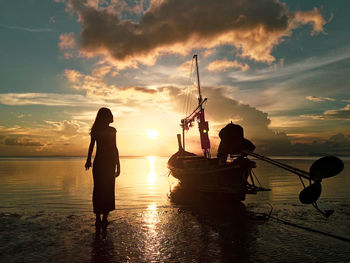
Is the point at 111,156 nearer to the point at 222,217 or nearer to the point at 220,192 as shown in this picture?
the point at 222,217

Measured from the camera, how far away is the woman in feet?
22.7

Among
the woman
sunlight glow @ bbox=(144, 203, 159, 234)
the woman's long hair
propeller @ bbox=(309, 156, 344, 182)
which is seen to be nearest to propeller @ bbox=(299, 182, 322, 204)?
propeller @ bbox=(309, 156, 344, 182)

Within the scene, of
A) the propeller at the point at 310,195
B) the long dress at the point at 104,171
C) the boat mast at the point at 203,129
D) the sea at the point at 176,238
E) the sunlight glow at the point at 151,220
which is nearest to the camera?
the sea at the point at 176,238

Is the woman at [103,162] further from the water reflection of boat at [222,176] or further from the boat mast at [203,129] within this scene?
the boat mast at [203,129]

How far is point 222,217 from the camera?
29.9ft

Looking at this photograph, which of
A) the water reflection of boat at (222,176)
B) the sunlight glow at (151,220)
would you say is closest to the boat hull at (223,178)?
the water reflection of boat at (222,176)

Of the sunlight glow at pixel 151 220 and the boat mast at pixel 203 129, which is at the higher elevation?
the boat mast at pixel 203 129

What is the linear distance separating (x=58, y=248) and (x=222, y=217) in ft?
18.6

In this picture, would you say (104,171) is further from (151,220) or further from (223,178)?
(223,178)

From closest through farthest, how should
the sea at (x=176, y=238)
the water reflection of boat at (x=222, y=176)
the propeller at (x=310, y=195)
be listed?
the sea at (x=176, y=238), the propeller at (x=310, y=195), the water reflection of boat at (x=222, y=176)

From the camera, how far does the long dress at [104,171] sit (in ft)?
22.7

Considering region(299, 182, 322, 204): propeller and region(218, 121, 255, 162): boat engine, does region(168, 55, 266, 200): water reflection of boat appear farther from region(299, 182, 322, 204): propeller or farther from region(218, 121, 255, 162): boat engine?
region(299, 182, 322, 204): propeller

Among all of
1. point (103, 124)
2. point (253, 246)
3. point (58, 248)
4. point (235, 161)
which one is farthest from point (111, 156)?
point (235, 161)

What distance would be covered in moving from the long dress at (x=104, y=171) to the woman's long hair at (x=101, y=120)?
13cm
